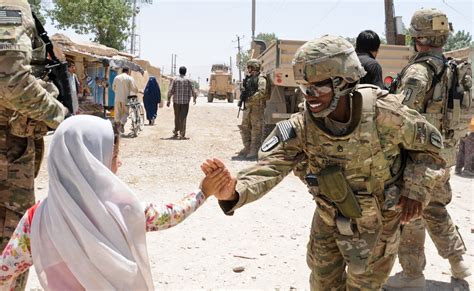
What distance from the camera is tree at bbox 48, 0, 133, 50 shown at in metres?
37.2

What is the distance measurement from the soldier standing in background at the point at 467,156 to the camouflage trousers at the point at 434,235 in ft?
17.8

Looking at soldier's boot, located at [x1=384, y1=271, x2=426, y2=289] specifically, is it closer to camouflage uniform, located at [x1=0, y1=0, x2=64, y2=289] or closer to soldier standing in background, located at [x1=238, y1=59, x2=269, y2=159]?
camouflage uniform, located at [x1=0, y1=0, x2=64, y2=289]

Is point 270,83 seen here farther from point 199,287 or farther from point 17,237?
point 17,237

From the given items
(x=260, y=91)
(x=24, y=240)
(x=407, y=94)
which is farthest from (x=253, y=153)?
(x=24, y=240)

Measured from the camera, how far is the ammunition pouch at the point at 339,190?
2502 millimetres

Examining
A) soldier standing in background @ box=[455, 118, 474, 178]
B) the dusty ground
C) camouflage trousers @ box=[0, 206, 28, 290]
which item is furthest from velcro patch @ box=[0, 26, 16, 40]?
soldier standing in background @ box=[455, 118, 474, 178]

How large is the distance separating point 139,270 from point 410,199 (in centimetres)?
146

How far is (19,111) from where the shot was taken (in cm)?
288

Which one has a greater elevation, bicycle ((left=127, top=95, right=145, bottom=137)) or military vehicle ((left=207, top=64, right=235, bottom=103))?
military vehicle ((left=207, top=64, right=235, bottom=103))

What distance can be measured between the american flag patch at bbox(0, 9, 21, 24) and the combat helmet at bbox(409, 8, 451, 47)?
2.81 meters

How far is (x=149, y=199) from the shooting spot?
6.52 meters

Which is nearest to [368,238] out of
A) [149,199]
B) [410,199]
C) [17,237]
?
[410,199]

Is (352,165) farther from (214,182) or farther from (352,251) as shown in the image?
(214,182)

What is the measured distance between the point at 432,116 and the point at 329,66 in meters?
1.81
